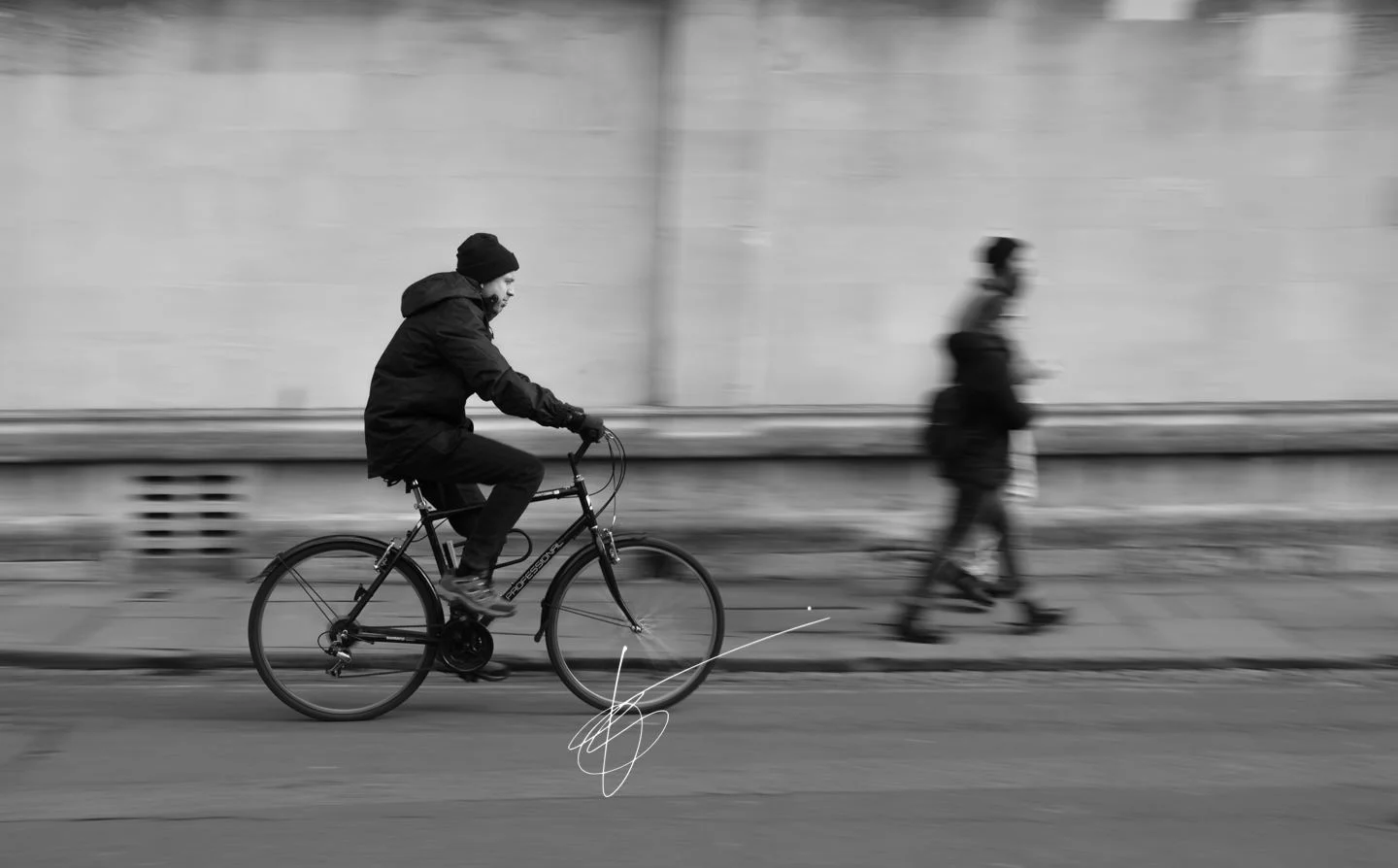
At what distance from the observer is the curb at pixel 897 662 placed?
21.8ft

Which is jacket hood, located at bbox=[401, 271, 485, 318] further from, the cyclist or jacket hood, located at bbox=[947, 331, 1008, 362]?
jacket hood, located at bbox=[947, 331, 1008, 362]

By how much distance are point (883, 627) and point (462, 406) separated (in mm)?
2617

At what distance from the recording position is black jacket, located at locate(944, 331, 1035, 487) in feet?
22.6

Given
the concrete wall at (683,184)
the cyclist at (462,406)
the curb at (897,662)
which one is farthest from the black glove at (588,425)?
the concrete wall at (683,184)

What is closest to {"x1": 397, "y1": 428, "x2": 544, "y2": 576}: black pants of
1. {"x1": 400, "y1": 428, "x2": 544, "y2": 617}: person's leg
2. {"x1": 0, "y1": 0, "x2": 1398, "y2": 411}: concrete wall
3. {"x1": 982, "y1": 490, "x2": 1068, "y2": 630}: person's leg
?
{"x1": 400, "y1": 428, "x2": 544, "y2": 617}: person's leg

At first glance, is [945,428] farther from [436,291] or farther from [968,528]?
[436,291]

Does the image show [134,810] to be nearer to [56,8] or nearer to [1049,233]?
[56,8]

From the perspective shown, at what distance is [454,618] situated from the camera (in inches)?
229

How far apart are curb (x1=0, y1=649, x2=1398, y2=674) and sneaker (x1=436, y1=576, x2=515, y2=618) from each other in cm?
130

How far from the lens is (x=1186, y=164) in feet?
28.1

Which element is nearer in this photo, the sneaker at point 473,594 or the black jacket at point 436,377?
the black jacket at point 436,377

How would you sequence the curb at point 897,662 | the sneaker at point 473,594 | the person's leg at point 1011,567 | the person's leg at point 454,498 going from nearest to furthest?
the sneaker at point 473,594, the person's leg at point 454,498, the curb at point 897,662, the person's leg at point 1011,567

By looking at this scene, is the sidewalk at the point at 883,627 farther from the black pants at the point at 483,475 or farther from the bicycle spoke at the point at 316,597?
the bicycle spoke at the point at 316,597

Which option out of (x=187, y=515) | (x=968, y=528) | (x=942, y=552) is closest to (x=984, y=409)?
(x=968, y=528)
